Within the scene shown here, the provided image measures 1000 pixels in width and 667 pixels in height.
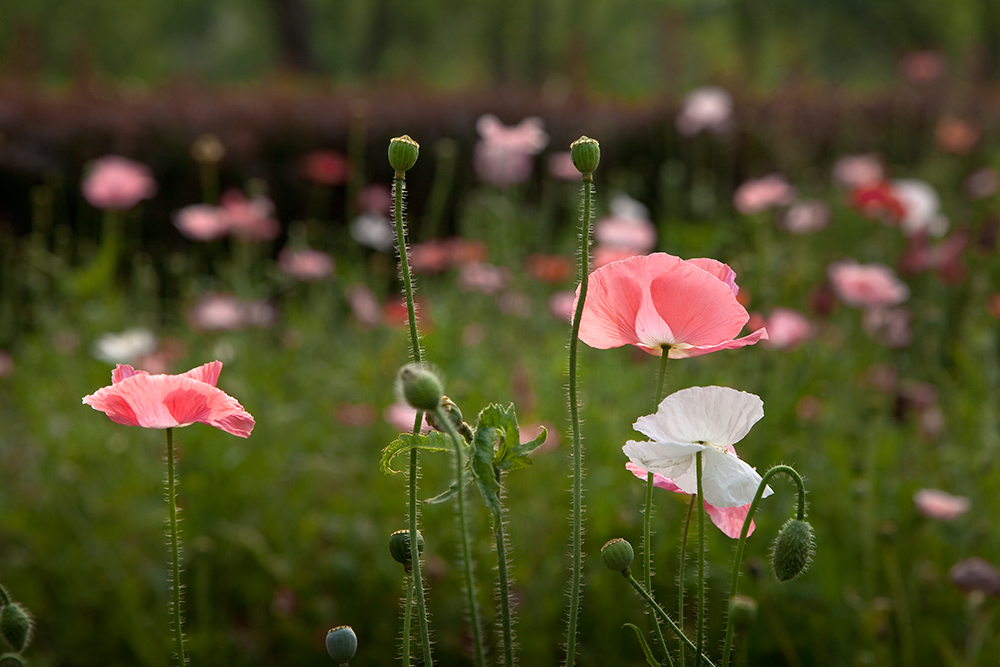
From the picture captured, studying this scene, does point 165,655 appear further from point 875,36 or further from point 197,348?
point 875,36

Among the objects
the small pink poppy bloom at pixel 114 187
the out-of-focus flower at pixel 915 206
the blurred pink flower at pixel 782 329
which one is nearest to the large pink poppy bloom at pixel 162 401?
the blurred pink flower at pixel 782 329

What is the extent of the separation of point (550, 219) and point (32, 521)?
334cm

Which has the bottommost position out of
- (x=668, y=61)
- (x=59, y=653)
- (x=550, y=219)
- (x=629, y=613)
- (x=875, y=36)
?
(x=59, y=653)

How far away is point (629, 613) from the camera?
1767mm

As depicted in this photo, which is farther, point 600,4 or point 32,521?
point 600,4

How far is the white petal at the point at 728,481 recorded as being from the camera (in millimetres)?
627

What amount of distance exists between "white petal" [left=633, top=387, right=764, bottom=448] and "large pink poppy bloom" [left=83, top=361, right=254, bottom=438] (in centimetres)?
28

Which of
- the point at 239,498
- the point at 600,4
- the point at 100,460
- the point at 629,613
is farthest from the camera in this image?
the point at 600,4

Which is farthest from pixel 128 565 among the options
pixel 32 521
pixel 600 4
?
pixel 600 4

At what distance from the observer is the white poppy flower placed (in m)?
0.61

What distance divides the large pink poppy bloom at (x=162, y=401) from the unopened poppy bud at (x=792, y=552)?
1.24 ft

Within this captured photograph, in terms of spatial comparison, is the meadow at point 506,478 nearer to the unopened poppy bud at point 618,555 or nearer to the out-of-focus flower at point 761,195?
the out-of-focus flower at point 761,195

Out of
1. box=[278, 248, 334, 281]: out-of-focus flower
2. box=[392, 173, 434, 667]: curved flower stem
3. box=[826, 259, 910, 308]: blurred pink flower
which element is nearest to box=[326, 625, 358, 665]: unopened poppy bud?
box=[392, 173, 434, 667]: curved flower stem

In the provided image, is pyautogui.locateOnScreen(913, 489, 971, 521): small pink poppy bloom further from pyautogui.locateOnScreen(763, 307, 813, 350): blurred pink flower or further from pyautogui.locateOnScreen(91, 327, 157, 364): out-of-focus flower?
pyautogui.locateOnScreen(91, 327, 157, 364): out-of-focus flower
